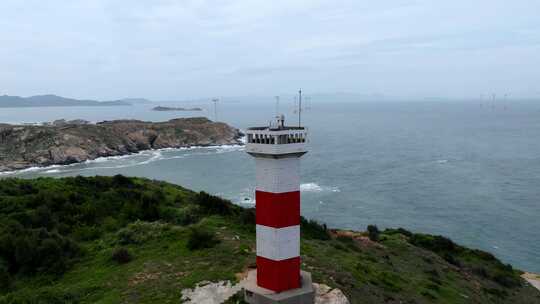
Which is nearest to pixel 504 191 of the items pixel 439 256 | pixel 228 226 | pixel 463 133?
pixel 439 256

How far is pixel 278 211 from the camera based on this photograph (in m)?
14.2

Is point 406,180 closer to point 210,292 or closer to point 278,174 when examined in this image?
point 210,292

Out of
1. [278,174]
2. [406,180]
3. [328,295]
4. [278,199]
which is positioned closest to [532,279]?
[328,295]

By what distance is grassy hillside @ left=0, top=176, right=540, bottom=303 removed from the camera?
18.2 meters

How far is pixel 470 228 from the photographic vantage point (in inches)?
1987

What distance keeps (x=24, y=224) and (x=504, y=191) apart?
199 feet

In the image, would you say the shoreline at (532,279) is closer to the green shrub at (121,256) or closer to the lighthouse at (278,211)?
the lighthouse at (278,211)

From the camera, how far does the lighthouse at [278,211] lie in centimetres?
1423

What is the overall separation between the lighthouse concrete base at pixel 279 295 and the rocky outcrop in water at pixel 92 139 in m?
86.8

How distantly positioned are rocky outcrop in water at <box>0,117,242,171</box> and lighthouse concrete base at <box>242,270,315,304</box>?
86818 mm

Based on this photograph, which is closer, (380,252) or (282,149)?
(282,149)

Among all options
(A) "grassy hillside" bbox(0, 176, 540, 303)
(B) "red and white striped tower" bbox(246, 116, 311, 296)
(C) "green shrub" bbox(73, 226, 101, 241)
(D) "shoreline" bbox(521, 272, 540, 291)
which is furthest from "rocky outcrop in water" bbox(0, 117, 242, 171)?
(B) "red and white striped tower" bbox(246, 116, 311, 296)

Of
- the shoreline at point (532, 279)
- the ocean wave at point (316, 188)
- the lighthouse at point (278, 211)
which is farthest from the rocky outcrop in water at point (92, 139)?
the lighthouse at point (278, 211)

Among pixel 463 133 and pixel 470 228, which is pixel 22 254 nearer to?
pixel 470 228
